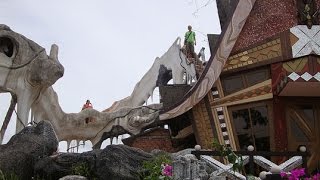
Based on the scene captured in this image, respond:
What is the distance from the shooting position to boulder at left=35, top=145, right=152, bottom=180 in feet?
22.9

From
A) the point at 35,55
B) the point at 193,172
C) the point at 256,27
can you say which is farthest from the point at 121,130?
the point at 193,172

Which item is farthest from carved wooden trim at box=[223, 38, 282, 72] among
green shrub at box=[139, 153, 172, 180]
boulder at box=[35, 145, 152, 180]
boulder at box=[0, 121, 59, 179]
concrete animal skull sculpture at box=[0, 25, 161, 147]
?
concrete animal skull sculpture at box=[0, 25, 161, 147]

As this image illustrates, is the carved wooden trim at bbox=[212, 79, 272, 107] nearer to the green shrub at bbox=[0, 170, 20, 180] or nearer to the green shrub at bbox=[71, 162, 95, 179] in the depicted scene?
the green shrub at bbox=[71, 162, 95, 179]

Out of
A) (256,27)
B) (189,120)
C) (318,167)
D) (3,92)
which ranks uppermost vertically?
(256,27)

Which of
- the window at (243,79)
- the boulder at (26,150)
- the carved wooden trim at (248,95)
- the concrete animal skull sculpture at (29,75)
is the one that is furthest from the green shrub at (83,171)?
the concrete animal skull sculpture at (29,75)

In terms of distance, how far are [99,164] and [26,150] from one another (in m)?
1.65

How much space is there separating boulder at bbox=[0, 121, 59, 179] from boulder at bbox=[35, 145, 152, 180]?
0.25 m

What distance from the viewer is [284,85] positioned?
30.8 ft

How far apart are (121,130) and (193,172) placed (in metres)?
11.2

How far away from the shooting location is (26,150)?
26.3 ft

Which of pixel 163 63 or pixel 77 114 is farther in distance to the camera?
pixel 163 63

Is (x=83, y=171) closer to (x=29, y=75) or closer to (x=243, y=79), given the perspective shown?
(x=243, y=79)

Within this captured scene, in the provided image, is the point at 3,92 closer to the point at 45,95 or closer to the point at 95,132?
the point at 45,95

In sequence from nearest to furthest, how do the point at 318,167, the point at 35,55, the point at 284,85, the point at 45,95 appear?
the point at 284,85
the point at 318,167
the point at 35,55
the point at 45,95
